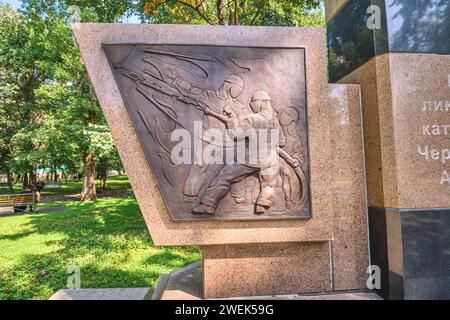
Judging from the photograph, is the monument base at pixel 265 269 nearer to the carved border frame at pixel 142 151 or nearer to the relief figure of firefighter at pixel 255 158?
the carved border frame at pixel 142 151

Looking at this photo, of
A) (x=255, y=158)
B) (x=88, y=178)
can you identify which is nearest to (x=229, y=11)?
(x=255, y=158)

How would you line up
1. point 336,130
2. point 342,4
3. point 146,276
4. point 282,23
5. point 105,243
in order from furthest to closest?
point 282,23
point 105,243
point 146,276
point 342,4
point 336,130

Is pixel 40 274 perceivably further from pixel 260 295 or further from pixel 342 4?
pixel 342 4

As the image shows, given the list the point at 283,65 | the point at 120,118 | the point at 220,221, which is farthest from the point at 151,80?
the point at 220,221

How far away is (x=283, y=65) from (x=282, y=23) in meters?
8.26

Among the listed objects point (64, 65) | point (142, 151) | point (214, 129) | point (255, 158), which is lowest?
point (255, 158)

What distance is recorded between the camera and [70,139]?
50.3 feet

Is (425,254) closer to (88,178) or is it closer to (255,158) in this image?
(255,158)

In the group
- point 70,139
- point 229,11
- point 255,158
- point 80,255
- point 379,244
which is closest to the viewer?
point 255,158

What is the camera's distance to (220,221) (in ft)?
12.6

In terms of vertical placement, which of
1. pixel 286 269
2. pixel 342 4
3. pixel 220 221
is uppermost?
pixel 342 4

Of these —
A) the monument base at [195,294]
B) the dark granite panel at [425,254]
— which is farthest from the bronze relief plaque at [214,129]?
the dark granite panel at [425,254]

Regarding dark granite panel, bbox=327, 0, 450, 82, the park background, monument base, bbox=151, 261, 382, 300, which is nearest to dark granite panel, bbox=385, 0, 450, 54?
dark granite panel, bbox=327, 0, 450, 82

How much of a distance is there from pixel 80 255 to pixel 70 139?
9.75 m
